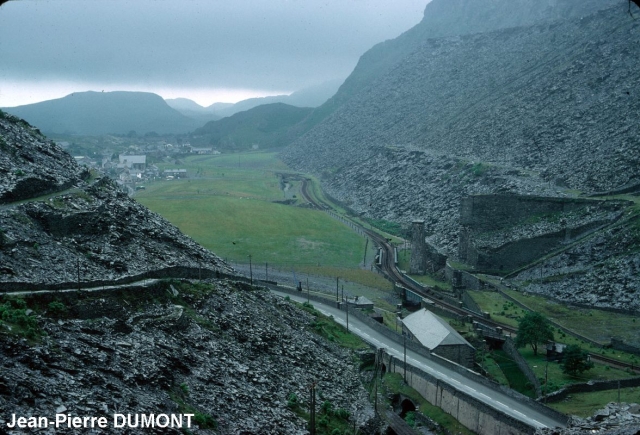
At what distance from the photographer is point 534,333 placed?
121 ft

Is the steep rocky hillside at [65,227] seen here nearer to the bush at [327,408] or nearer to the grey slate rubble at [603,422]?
the bush at [327,408]

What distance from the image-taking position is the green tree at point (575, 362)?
32.5 m

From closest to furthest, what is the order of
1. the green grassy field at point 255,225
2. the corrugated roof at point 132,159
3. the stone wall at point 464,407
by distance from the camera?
the stone wall at point 464,407
the green grassy field at point 255,225
the corrugated roof at point 132,159

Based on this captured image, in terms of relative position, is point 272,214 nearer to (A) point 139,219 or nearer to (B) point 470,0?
(A) point 139,219

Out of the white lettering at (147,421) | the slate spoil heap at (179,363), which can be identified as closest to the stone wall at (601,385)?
the slate spoil heap at (179,363)

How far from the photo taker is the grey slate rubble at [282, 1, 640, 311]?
193ft

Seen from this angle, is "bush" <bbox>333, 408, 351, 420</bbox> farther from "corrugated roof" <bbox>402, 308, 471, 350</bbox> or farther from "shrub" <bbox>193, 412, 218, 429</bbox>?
"corrugated roof" <bbox>402, 308, 471, 350</bbox>

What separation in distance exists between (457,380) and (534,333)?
350 inches

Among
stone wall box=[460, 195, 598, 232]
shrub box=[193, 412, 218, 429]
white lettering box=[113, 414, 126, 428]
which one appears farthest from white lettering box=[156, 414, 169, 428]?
stone wall box=[460, 195, 598, 232]

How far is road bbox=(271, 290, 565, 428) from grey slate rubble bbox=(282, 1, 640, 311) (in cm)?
1646

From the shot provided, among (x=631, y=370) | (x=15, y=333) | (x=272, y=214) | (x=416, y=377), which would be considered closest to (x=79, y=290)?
(x=15, y=333)

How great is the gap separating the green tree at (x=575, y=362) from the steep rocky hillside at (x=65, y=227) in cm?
1930

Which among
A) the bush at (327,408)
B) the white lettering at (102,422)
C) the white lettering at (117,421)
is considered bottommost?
the bush at (327,408)

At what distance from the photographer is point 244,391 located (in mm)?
22953
